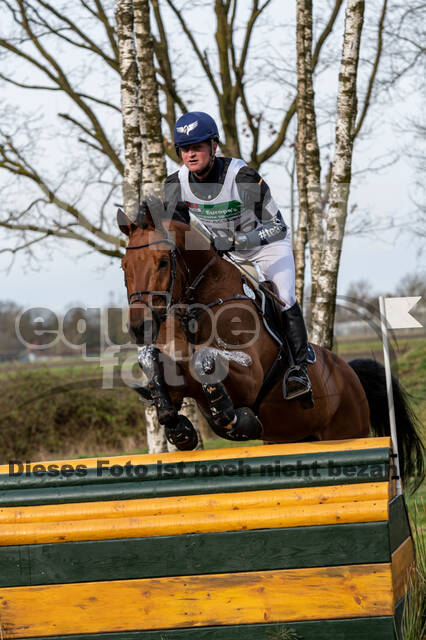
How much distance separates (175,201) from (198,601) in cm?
198

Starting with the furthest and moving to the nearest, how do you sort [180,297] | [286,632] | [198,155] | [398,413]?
[398,413], [198,155], [180,297], [286,632]

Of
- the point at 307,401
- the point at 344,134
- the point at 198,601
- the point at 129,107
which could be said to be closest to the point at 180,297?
the point at 307,401


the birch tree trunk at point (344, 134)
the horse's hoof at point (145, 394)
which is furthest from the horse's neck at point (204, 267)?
the birch tree trunk at point (344, 134)

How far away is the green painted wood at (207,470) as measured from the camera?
2791 mm

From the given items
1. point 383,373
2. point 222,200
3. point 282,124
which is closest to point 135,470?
point 222,200

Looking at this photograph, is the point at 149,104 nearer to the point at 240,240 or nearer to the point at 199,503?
the point at 240,240

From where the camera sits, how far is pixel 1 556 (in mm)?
2789

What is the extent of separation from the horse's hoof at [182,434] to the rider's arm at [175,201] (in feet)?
Answer: 3.40

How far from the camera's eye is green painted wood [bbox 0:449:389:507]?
2.78 meters

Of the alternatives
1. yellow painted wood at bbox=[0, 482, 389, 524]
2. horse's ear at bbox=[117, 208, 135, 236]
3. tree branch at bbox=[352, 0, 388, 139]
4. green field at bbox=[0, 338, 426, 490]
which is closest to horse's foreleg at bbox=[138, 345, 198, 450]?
yellow painted wood at bbox=[0, 482, 389, 524]

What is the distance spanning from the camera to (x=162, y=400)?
3188 millimetres

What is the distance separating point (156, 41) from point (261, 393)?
1059 cm

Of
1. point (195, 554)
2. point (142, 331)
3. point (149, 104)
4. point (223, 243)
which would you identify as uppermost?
Answer: point (149, 104)

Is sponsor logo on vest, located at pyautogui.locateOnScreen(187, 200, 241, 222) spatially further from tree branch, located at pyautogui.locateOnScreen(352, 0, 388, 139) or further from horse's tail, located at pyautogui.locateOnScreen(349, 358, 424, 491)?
tree branch, located at pyautogui.locateOnScreen(352, 0, 388, 139)
